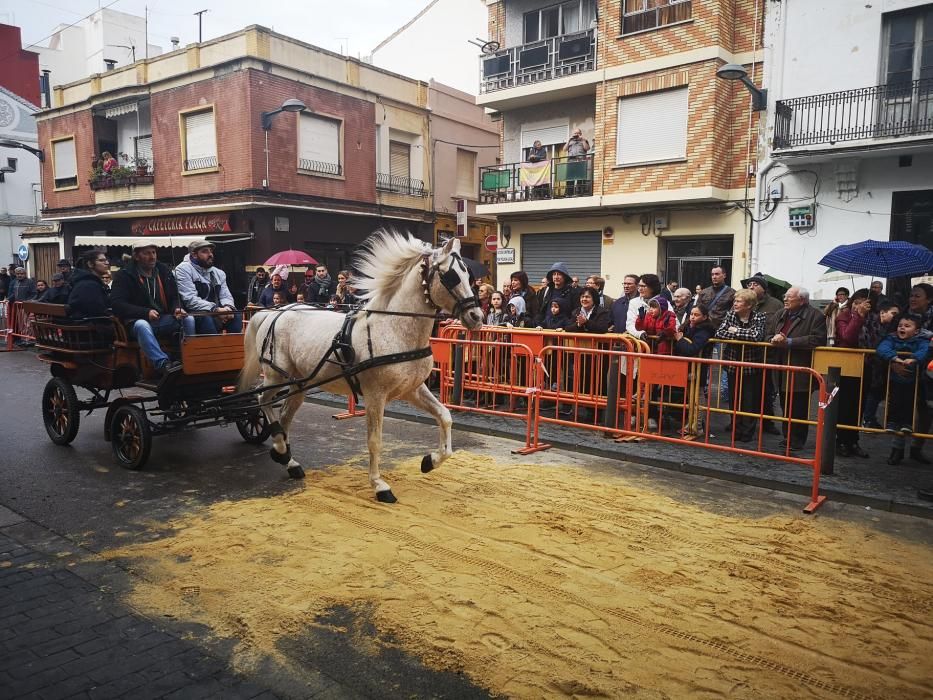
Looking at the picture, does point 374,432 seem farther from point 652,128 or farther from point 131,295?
point 652,128

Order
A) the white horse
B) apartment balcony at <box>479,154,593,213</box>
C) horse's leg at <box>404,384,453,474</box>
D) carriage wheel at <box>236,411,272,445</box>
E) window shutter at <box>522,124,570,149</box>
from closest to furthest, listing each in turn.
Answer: the white horse < horse's leg at <box>404,384,453,474</box> < carriage wheel at <box>236,411,272,445</box> < apartment balcony at <box>479,154,593,213</box> < window shutter at <box>522,124,570,149</box>

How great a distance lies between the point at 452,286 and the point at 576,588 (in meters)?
2.59

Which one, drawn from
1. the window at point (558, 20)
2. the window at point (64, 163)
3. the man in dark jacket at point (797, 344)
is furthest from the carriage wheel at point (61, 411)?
the window at point (64, 163)

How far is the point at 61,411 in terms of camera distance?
7441mm

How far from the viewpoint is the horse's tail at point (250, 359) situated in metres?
6.71

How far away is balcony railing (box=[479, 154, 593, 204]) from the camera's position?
18438mm

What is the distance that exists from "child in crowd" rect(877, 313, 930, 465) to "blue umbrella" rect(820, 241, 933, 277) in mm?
1958

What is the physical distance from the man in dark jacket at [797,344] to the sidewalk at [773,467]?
0.47m

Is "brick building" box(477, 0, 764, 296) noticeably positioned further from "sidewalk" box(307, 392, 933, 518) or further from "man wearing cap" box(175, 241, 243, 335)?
"man wearing cap" box(175, 241, 243, 335)

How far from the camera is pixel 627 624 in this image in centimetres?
362

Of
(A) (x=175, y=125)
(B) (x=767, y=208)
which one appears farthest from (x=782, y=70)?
(A) (x=175, y=125)

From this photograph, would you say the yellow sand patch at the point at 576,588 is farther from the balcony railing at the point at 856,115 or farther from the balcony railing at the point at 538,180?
the balcony railing at the point at 538,180

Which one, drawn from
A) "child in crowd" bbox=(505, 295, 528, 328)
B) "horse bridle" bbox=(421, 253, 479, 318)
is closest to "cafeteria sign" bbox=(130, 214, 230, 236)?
"child in crowd" bbox=(505, 295, 528, 328)

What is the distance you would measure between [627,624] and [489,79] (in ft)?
64.8
